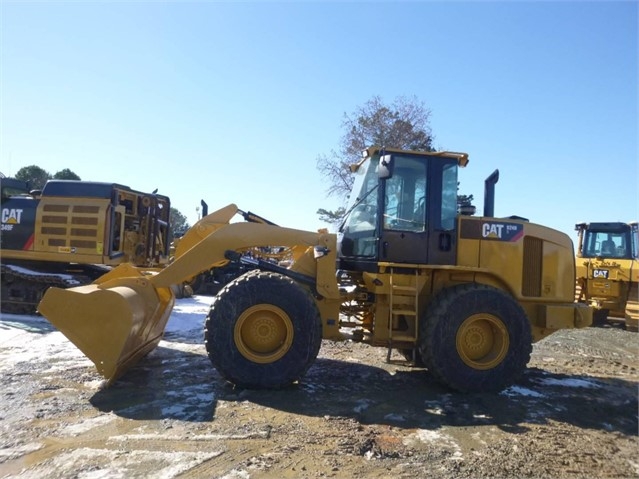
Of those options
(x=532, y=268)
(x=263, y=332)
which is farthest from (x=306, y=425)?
(x=532, y=268)

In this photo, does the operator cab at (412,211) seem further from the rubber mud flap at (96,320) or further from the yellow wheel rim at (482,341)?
the rubber mud flap at (96,320)

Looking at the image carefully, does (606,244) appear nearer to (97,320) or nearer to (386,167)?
(386,167)

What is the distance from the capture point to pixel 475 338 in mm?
5785

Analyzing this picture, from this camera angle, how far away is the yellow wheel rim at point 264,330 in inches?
211

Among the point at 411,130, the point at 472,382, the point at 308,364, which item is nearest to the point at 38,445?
the point at 308,364

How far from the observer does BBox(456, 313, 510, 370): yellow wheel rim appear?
5664 mm

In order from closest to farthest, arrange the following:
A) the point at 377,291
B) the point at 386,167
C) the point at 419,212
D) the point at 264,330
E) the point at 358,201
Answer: the point at 264,330 → the point at 386,167 → the point at 377,291 → the point at 419,212 → the point at 358,201

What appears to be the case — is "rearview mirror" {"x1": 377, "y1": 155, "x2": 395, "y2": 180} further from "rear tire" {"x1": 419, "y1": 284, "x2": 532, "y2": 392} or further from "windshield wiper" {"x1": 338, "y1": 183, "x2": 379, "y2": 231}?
"rear tire" {"x1": 419, "y1": 284, "x2": 532, "y2": 392}

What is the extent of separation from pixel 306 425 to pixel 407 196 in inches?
121

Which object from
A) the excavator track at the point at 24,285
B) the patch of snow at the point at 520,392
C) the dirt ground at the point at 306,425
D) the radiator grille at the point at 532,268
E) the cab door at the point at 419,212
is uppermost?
the cab door at the point at 419,212

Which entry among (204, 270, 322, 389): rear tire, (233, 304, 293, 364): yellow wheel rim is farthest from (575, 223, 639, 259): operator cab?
(233, 304, 293, 364): yellow wheel rim

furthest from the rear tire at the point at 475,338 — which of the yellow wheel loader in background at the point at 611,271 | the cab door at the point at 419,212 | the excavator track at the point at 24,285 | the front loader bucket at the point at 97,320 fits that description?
the yellow wheel loader in background at the point at 611,271

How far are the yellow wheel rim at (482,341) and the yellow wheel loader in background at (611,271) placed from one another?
853cm

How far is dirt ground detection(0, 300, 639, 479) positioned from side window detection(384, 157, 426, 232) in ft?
6.48
